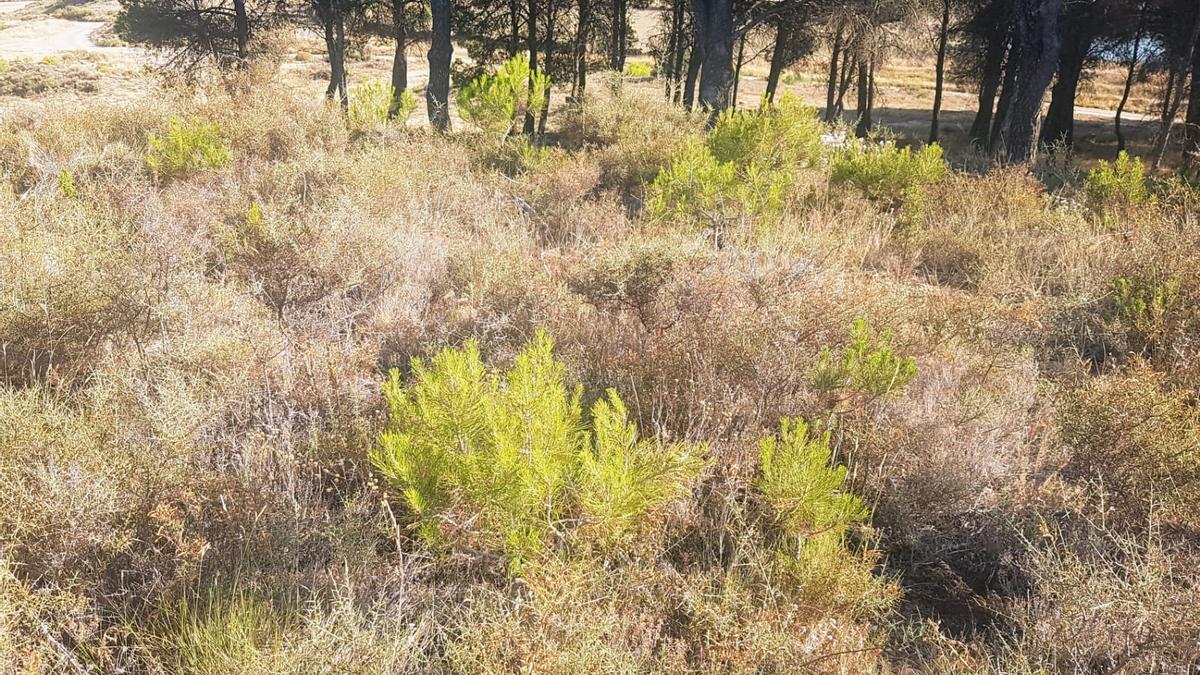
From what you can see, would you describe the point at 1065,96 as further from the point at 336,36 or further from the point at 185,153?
the point at 185,153

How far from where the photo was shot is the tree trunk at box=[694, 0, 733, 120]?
11.8 meters

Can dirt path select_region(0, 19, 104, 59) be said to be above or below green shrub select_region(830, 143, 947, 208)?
above

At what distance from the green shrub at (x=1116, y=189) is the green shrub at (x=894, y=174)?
4.68ft

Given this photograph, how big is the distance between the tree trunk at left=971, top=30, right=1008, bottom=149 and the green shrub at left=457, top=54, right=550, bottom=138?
11.4 meters

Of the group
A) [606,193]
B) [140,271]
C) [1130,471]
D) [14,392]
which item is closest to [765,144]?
[606,193]

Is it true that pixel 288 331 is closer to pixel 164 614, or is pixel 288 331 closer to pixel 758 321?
pixel 164 614

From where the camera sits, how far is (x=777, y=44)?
17.0 metres

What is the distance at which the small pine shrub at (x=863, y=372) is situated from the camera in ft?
9.90

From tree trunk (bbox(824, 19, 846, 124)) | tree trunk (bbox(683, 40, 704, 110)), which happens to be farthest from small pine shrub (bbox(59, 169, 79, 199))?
tree trunk (bbox(683, 40, 704, 110))

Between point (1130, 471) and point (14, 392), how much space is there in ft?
16.1

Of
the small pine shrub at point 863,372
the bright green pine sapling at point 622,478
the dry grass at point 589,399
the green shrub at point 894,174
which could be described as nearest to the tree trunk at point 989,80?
the green shrub at point 894,174

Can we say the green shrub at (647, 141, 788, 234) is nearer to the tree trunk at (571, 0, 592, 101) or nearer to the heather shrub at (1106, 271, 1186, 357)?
the heather shrub at (1106, 271, 1186, 357)

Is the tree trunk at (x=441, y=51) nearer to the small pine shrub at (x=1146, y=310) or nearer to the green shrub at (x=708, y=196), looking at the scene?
the green shrub at (x=708, y=196)

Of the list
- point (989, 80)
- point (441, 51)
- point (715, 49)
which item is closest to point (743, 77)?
point (989, 80)
